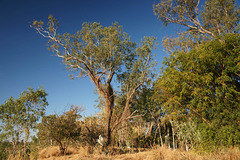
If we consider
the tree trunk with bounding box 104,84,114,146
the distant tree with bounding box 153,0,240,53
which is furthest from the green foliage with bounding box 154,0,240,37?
the tree trunk with bounding box 104,84,114,146

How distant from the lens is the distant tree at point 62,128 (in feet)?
32.7

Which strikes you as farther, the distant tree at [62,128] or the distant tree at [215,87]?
the distant tree at [62,128]

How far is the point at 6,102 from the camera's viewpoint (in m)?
15.9

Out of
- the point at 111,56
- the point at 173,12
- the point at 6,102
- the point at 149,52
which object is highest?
the point at 173,12

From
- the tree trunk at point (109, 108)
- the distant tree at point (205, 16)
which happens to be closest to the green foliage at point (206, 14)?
the distant tree at point (205, 16)

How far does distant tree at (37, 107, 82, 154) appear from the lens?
32.7 feet

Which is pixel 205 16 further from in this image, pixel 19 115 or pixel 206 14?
pixel 19 115

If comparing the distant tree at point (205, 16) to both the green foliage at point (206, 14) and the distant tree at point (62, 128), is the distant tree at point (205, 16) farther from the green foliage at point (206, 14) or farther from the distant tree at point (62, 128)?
the distant tree at point (62, 128)

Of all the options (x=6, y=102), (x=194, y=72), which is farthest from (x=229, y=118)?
(x=6, y=102)

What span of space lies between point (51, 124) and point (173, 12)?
14215mm

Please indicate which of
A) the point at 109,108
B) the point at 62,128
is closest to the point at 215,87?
the point at 109,108

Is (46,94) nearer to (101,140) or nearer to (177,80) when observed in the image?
(101,140)

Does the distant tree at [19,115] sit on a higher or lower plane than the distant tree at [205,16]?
lower

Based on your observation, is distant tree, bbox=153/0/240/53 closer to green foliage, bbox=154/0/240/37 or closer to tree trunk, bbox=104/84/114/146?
green foliage, bbox=154/0/240/37
